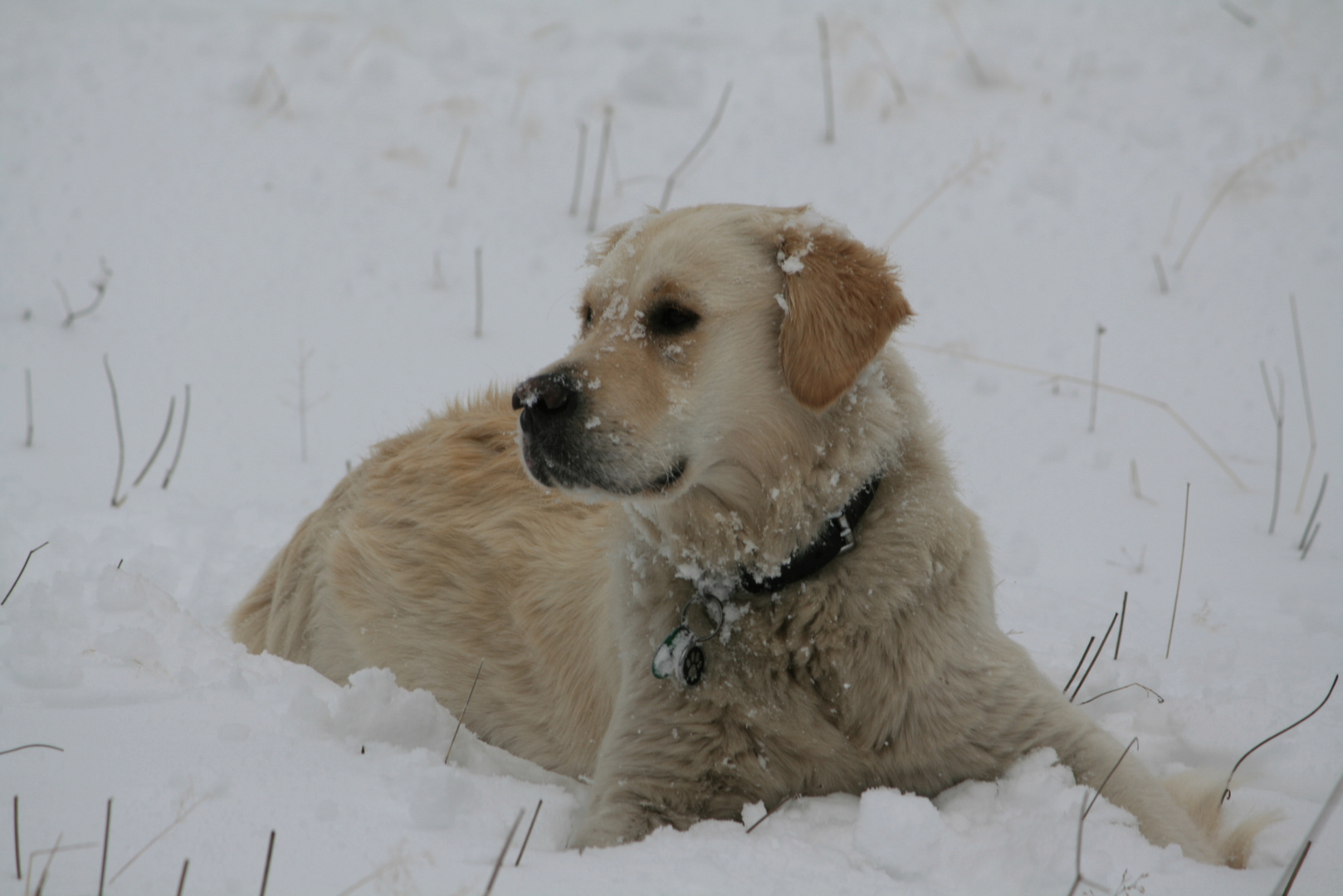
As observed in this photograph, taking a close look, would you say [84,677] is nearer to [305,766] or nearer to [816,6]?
[305,766]

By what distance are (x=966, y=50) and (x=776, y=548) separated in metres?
6.26

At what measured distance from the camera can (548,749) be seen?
328 centimetres

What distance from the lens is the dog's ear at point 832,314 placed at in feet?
8.26

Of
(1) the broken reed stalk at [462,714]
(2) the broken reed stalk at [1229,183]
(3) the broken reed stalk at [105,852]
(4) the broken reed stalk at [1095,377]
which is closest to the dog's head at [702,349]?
(1) the broken reed stalk at [462,714]

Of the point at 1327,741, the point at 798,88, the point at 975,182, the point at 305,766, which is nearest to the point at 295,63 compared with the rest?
the point at 798,88

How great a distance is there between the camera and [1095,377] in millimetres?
5535

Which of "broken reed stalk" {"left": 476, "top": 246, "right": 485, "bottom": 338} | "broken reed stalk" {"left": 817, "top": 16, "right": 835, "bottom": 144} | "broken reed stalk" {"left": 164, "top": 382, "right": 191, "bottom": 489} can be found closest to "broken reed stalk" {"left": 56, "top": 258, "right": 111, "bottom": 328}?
"broken reed stalk" {"left": 164, "top": 382, "right": 191, "bottom": 489}

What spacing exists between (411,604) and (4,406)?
2725mm

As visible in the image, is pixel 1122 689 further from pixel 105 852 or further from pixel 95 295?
pixel 95 295

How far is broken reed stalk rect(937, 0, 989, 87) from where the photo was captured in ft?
25.0

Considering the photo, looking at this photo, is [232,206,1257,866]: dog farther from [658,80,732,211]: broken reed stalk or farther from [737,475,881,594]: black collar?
[658,80,732,211]: broken reed stalk

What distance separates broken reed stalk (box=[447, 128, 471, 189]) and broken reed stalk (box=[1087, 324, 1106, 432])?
414 centimetres

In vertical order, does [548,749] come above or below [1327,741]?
below

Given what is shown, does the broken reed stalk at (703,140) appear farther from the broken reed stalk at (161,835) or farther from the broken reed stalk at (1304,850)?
the broken reed stalk at (1304,850)
